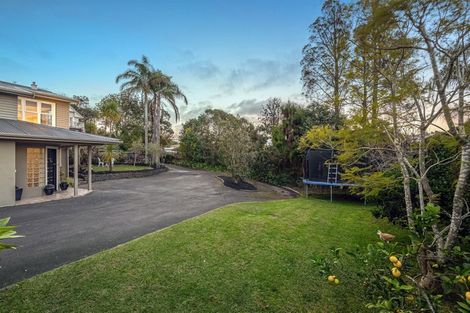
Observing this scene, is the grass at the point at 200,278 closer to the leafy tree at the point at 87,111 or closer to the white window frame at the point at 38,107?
the white window frame at the point at 38,107

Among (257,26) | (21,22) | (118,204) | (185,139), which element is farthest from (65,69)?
(185,139)

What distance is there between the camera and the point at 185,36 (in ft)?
48.3

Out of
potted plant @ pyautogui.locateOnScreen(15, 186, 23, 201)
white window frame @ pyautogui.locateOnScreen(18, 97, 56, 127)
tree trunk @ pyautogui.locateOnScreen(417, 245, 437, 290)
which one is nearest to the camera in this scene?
tree trunk @ pyautogui.locateOnScreen(417, 245, 437, 290)

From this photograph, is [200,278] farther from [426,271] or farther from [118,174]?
[118,174]

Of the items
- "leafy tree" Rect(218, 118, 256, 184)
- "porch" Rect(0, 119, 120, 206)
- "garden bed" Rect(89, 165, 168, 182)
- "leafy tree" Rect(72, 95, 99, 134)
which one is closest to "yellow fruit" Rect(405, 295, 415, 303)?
"porch" Rect(0, 119, 120, 206)

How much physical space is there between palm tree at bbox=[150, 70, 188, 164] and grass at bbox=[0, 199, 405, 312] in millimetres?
21960

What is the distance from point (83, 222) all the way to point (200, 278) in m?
5.49

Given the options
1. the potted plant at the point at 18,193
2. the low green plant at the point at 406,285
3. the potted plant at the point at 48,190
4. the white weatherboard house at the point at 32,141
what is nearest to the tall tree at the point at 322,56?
the white weatherboard house at the point at 32,141

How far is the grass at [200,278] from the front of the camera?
3574 millimetres

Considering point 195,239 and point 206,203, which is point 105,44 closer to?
point 206,203

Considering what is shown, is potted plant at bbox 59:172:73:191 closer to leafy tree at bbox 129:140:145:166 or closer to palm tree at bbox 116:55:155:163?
leafy tree at bbox 129:140:145:166

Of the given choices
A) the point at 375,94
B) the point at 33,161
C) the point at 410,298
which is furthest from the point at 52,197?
the point at 410,298

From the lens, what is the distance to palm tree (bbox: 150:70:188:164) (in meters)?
26.5

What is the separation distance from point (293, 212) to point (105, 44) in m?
15.2
